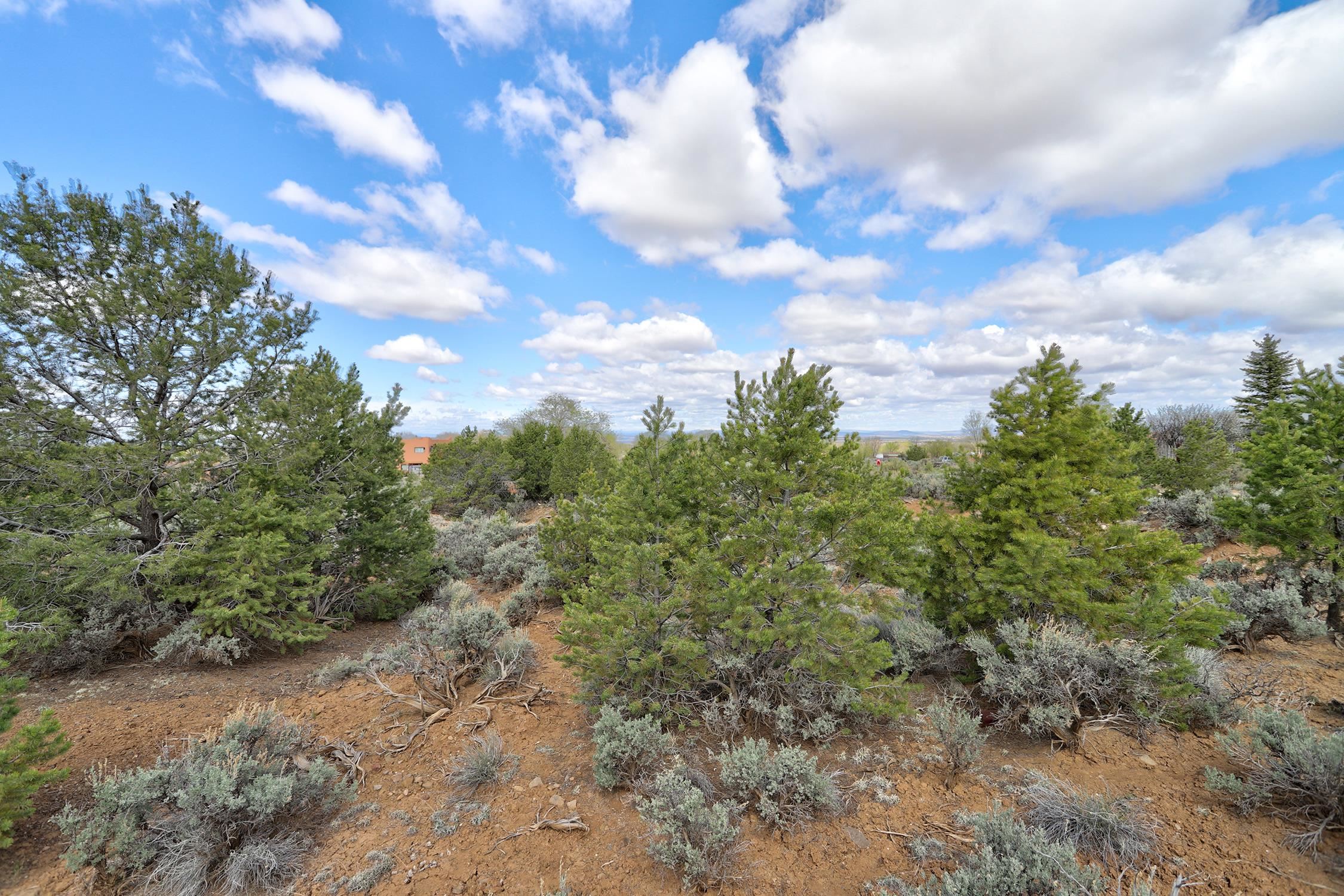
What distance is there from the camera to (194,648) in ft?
23.1

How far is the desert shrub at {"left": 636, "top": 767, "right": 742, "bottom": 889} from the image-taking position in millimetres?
3346

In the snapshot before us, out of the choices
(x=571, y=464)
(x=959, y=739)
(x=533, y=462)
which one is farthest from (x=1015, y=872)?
(x=533, y=462)

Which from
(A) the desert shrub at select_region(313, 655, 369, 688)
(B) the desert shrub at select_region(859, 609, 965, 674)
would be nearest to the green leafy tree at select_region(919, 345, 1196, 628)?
(B) the desert shrub at select_region(859, 609, 965, 674)

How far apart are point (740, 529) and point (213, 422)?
858cm

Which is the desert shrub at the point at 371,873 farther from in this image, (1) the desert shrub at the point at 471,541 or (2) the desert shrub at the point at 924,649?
(1) the desert shrub at the point at 471,541

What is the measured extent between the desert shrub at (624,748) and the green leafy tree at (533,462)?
788 inches

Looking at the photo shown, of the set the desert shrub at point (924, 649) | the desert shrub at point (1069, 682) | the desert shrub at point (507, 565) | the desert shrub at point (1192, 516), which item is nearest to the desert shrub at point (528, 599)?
the desert shrub at point (507, 565)

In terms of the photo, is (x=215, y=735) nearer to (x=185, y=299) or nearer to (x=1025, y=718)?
(x=185, y=299)

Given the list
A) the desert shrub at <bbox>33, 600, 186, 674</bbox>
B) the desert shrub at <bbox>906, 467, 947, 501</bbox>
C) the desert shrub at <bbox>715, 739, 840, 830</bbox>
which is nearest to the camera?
the desert shrub at <bbox>715, 739, 840, 830</bbox>

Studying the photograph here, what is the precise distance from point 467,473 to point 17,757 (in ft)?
60.8

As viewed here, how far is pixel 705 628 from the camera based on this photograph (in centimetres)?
504

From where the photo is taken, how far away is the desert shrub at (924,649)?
5.89 m

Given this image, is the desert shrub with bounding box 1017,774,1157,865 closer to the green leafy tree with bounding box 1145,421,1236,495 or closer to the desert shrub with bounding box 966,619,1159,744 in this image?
the desert shrub with bounding box 966,619,1159,744

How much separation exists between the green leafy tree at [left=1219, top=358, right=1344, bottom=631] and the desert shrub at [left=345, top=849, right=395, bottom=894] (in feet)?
36.8
